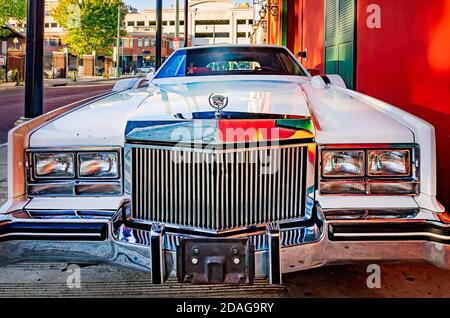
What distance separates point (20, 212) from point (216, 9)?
72.7m

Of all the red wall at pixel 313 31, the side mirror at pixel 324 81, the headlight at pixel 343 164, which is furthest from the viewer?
the red wall at pixel 313 31

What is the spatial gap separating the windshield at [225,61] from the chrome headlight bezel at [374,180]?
2107mm

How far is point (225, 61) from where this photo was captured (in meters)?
→ 4.84

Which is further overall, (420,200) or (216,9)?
(216,9)

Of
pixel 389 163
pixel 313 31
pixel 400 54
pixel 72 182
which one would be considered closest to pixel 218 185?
pixel 72 182

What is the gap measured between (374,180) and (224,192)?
2.51ft

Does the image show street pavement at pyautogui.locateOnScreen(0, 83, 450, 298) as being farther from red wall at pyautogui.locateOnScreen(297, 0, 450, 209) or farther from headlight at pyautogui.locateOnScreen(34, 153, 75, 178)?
red wall at pyautogui.locateOnScreen(297, 0, 450, 209)

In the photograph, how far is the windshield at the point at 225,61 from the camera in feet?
14.8

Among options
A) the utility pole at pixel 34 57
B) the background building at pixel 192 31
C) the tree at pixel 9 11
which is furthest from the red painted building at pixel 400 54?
the background building at pixel 192 31

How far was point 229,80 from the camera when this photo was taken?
3930mm

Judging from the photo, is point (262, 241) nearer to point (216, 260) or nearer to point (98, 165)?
point (216, 260)

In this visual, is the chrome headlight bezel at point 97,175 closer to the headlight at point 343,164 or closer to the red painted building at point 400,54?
the headlight at point 343,164
